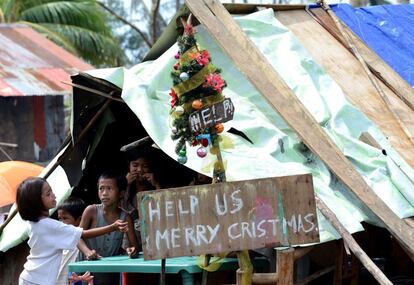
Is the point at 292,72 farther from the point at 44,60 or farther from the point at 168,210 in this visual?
the point at 44,60

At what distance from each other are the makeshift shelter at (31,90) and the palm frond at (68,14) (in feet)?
13.5

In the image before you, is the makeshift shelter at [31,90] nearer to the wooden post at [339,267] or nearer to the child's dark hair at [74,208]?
the child's dark hair at [74,208]

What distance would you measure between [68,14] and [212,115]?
64.4 ft

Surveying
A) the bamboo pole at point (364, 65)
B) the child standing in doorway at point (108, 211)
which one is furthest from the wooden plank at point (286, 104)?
the child standing in doorway at point (108, 211)

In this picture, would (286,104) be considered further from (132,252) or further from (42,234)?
(42,234)

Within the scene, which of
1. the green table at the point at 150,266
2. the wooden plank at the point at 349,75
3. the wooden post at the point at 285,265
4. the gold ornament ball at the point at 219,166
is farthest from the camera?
the wooden plank at the point at 349,75

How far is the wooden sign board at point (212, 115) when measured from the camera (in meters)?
6.68

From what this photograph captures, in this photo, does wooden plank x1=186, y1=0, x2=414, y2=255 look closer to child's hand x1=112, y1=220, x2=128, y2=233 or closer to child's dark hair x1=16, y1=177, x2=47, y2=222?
child's hand x1=112, y1=220, x2=128, y2=233

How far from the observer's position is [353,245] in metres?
6.91

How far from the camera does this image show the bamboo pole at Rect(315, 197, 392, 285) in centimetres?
670

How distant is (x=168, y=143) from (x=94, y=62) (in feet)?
63.2

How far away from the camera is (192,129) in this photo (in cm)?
676

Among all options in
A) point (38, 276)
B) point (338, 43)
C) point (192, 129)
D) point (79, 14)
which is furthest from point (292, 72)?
point (79, 14)

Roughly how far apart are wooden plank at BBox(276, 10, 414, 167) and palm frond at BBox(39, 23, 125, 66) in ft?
51.9
